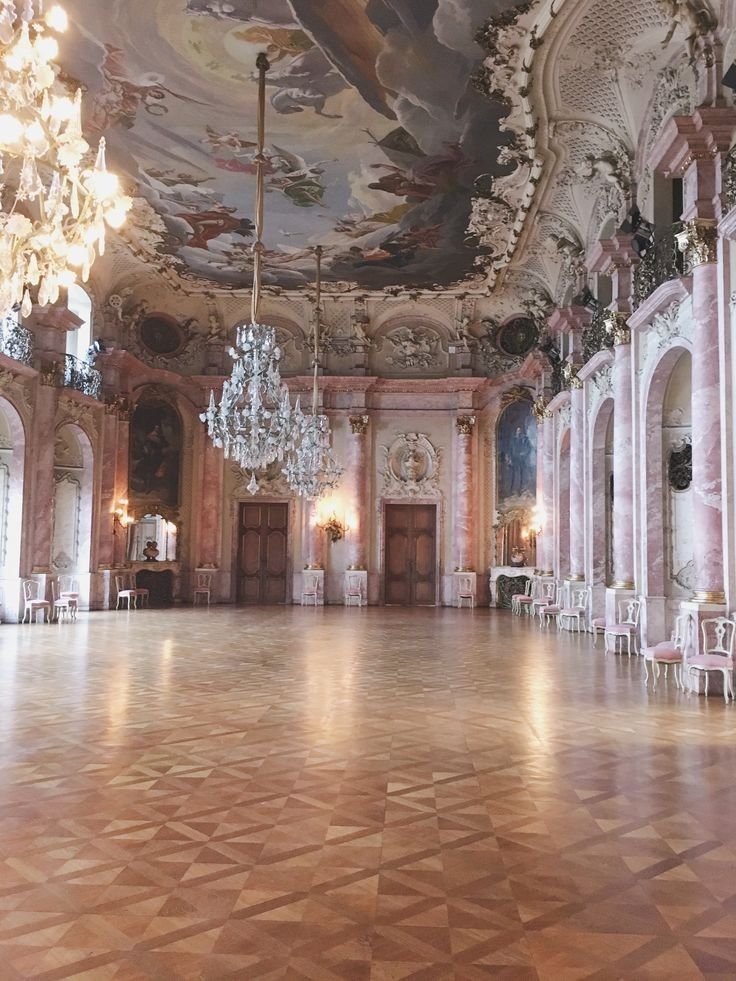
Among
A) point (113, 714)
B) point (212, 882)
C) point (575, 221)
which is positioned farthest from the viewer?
point (575, 221)


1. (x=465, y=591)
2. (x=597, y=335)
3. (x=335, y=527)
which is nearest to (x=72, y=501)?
(x=335, y=527)

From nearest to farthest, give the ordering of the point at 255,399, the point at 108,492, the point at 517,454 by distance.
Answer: the point at 255,399 → the point at 108,492 → the point at 517,454

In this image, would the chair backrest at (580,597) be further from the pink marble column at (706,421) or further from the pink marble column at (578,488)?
the pink marble column at (706,421)

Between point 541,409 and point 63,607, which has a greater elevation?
point 541,409

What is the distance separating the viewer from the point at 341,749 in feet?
18.5

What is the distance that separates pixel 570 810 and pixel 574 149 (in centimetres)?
1163

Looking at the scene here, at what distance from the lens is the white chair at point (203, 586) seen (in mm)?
20812

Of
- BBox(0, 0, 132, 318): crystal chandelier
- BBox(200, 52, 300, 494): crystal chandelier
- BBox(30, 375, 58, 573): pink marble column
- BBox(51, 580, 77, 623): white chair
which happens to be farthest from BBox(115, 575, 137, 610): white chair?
BBox(0, 0, 132, 318): crystal chandelier

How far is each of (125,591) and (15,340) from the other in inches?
242

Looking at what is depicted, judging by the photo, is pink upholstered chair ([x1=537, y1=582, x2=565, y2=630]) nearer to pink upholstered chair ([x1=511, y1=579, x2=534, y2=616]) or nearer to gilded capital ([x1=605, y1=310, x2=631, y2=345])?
pink upholstered chair ([x1=511, y1=579, x2=534, y2=616])

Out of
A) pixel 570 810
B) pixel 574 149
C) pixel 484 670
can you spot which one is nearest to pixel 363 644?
pixel 484 670

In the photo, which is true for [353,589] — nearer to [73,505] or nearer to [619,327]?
[73,505]

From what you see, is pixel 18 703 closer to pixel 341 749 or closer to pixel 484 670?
pixel 341 749

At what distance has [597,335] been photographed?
14305mm
